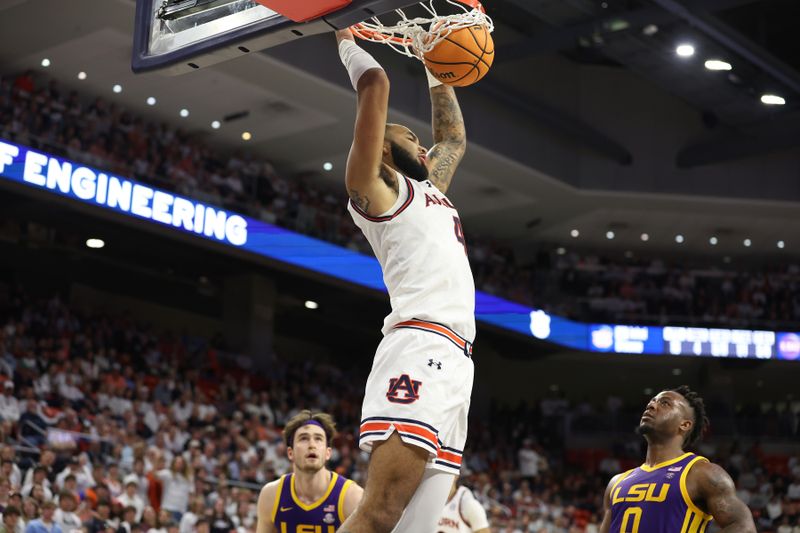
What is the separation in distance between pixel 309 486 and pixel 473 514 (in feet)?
8.42

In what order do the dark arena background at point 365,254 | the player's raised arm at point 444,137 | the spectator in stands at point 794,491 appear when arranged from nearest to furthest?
the player's raised arm at point 444,137 → the dark arena background at point 365,254 → the spectator in stands at point 794,491

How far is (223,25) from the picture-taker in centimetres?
483

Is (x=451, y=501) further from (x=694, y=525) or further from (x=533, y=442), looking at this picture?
(x=533, y=442)

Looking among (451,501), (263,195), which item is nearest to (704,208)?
(263,195)

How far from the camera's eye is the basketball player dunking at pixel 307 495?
6.38 metres

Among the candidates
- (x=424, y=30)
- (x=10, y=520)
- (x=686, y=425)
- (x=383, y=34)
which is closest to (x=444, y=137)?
(x=424, y=30)

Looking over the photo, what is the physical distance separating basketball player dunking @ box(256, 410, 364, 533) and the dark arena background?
5985mm

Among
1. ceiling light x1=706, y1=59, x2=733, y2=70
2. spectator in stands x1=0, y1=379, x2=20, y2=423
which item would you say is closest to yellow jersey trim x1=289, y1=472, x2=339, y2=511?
spectator in stands x1=0, y1=379, x2=20, y2=423

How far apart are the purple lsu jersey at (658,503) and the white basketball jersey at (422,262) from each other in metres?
1.98

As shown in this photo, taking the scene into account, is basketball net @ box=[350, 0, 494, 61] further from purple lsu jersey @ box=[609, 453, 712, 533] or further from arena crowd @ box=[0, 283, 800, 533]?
arena crowd @ box=[0, 283, 800, 533]

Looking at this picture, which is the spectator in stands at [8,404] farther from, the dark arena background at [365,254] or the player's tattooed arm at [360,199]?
the player's tattooed arm at [360,199]

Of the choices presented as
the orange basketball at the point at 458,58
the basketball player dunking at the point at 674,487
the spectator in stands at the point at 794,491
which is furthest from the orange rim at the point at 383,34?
the spectator in stands at the point at 794,491

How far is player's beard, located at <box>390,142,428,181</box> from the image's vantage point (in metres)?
4.44

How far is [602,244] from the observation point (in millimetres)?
30672
